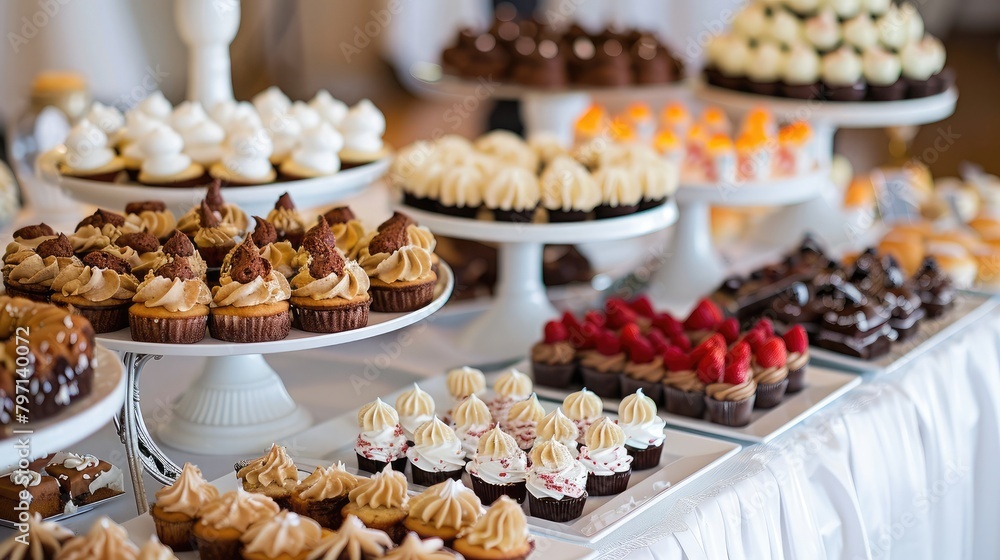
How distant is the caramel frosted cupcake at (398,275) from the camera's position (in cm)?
200

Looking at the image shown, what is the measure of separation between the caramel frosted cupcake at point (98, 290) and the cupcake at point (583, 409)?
79cm

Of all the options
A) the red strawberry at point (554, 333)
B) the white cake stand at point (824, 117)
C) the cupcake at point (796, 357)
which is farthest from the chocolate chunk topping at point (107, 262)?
the white cake stand at point (824, 117)

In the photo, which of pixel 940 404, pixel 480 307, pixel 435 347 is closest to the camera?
pixel 940 404

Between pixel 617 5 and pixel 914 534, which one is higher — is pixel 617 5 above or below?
above

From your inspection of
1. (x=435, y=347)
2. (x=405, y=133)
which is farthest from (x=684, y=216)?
(x=405, y=133)

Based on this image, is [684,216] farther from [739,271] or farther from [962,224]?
[962,224]

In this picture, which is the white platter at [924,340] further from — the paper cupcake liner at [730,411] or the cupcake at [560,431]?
the cupcake at [560,431]

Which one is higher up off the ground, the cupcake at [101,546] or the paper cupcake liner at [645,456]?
the cupcake at [101,546]

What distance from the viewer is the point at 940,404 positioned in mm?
2572

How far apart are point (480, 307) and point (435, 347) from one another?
0.29 metres

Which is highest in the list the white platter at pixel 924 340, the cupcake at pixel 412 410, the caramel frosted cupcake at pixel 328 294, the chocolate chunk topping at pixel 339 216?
the chocolate chunk topping at pixel 339 216

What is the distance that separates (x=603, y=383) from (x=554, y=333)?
0.17 m

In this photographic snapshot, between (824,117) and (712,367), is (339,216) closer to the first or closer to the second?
(712,367)

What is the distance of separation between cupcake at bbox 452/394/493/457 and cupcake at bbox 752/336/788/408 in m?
0.61
